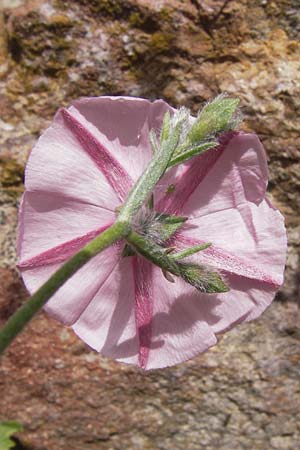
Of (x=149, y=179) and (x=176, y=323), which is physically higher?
(x=149, y=179)

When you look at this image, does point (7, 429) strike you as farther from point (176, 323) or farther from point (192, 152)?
point (192, 152)

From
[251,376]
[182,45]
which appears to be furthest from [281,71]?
[251,376]

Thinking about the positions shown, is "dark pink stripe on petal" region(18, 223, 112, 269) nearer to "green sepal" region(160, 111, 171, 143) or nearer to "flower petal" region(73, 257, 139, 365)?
"flower petal" region(73, 257, 139, 365)

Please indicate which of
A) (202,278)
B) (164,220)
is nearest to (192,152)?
(164,220)

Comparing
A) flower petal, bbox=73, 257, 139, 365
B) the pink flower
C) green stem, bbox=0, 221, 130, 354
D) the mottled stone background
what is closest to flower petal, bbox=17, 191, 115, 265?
the pink flower

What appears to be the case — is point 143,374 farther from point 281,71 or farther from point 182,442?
point 281,71

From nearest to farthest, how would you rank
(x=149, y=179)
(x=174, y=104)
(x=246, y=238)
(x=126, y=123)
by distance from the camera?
(x=149, y=179), (x=126, y=123), (x=246, y=238), (x=174, y=104)

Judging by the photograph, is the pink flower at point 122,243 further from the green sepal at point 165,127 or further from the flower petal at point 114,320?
the green sepal at point 165,127

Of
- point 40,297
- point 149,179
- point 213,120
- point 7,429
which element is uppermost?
point 213,120

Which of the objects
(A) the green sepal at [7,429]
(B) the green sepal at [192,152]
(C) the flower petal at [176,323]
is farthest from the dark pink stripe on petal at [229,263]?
(A) the green sepal at [7,429]
